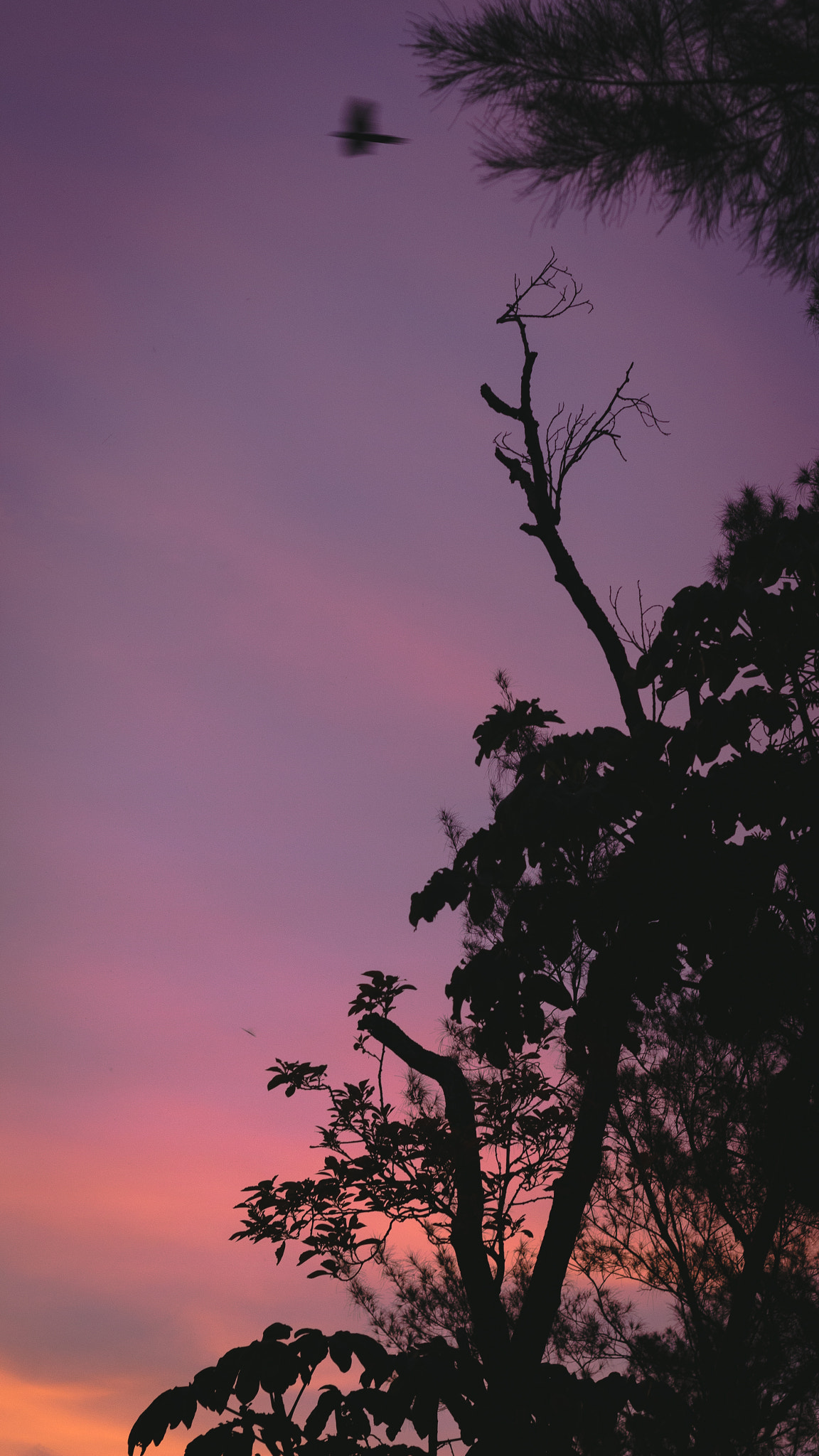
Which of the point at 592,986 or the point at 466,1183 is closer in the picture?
the point at 592,986

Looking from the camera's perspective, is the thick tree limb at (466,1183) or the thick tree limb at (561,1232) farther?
the thick tree limb at (466,1183)

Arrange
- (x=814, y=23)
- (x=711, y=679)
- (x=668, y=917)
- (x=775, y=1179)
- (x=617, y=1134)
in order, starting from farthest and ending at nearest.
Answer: (x=617, y=1134) → (x=814, y=23) → (x=775, y=1179) → (x=711, y=679) → (x=668, y=917)

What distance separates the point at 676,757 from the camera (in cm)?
263

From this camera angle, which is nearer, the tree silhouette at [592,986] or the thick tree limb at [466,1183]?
the tree silhouette at [592,986]

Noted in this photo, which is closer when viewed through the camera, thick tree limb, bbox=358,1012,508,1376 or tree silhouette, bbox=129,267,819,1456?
tree silhouette, bbox=129,267,819,1456

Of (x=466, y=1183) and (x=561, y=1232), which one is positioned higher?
(x=466, y=1183)

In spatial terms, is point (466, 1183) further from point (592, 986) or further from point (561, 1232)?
point (592, 986)

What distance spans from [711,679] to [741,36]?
3287 mm

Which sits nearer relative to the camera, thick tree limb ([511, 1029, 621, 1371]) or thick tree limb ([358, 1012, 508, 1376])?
thick tree limb ([511, 1029, 621, 1371])

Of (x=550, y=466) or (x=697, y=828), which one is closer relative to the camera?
(x=697, y=828)

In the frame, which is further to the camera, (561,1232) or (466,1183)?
(466,1183)

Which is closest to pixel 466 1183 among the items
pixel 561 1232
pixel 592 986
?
pixel 561 1232

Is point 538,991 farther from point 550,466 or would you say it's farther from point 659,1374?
point 659,1374

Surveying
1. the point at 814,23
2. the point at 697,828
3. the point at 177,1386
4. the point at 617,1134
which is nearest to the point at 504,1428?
the point at 177,1386
